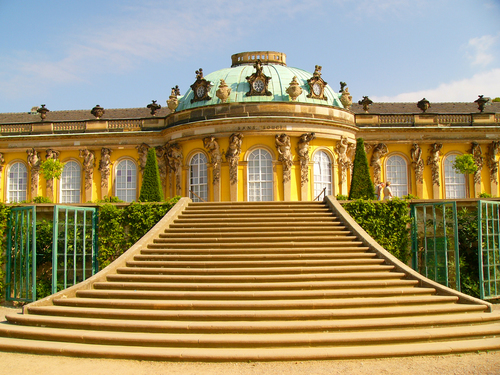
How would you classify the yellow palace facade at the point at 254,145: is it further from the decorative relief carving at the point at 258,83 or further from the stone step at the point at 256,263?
the stone step at the point at 256,263

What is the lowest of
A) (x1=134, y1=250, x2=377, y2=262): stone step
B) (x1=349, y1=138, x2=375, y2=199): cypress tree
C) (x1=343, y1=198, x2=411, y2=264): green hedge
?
(x1=134, y1=250, x2=377, y2=262): stone step

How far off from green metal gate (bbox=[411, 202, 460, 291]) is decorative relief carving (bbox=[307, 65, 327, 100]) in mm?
13186

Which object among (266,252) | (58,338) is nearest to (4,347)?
(58,338)

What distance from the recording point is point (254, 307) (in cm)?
1156

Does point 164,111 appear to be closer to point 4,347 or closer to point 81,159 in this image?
point 81,159

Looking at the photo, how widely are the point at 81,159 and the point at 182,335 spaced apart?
954 inches

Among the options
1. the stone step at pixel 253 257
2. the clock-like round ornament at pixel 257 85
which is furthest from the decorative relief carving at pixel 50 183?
the stone step at pixel 253 257

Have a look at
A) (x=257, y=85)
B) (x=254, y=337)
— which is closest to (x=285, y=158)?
(x=257, y=85)

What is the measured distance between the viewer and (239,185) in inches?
1077

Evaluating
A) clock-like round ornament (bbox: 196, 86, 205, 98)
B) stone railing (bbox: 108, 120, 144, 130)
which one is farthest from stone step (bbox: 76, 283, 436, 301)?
stone railing (bbox: 108, 120, 144, 130)

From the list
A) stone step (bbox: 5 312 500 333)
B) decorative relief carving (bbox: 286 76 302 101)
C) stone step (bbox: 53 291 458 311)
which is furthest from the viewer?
decorative relief carving (bbox: 286 76 302 101)

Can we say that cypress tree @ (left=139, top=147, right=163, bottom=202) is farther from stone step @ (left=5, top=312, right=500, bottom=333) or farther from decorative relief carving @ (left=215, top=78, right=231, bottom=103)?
stone step @ (left=5, top=312, right=500, bottom=333)

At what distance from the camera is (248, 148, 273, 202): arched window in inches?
1078

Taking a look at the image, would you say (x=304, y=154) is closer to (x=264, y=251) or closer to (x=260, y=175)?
(x=260, y=175)
